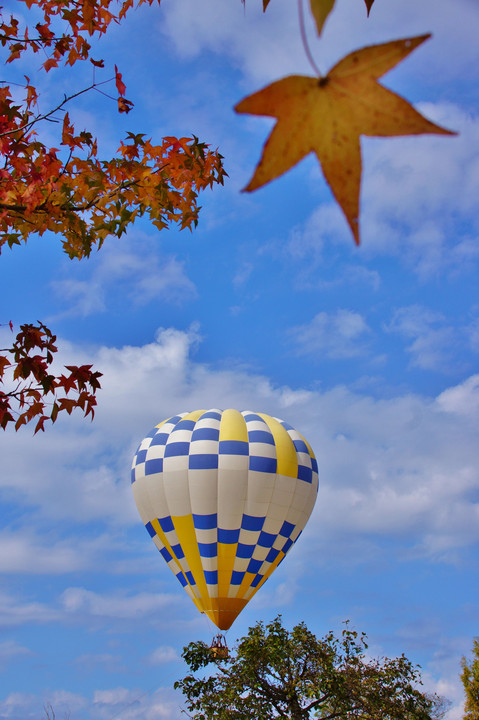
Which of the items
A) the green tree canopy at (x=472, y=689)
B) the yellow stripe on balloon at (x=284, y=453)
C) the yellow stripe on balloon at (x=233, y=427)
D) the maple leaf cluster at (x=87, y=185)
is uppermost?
the yellow stripe on balloon at (x=233, y=427)

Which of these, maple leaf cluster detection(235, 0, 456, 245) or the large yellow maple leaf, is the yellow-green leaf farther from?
the large yellow maple leaf

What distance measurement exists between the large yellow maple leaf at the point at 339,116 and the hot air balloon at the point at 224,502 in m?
21.3

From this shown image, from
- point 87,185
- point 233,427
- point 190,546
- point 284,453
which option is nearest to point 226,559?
point 190,546

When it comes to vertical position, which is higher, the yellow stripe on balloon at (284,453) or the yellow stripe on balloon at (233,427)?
the yellow stripe on balloon at (233,427)

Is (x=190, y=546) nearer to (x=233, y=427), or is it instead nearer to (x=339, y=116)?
(x=233, y=427)

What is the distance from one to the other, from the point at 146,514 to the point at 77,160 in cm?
1984

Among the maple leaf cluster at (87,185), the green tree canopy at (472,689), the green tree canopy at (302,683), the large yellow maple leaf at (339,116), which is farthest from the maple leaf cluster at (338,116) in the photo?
the green tree canopy at (472,689)

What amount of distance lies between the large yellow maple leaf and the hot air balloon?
21289mm

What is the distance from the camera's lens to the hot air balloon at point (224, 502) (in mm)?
21891

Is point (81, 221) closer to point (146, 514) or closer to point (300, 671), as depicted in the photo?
point (300, 671)

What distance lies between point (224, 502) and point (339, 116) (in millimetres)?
21639

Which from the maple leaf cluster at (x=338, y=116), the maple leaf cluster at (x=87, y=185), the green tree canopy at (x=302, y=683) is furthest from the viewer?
the green tree canopy at (x=302, y=683)

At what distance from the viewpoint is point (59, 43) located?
619 centimetres

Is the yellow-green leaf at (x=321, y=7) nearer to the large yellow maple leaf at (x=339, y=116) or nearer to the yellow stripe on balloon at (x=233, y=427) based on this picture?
the large yellow maple leaf at (x=339, y=116)
